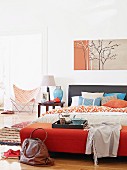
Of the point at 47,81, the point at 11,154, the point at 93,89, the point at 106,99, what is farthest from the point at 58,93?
the point at 11,154

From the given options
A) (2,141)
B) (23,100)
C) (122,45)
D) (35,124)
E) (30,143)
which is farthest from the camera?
(23,100)

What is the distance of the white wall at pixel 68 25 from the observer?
768 cm

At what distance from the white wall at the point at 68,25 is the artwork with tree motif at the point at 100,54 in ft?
0.37

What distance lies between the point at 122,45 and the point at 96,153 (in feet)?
12.5

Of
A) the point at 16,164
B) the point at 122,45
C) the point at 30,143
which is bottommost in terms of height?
the point at 16,164

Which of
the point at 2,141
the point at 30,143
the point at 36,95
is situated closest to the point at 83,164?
the point at 30,143

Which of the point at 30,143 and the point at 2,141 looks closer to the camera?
the point at 30,143

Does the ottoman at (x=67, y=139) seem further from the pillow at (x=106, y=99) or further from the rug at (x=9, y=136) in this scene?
the pillow at (x=106, y=99)

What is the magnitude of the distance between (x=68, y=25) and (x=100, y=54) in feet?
3.36

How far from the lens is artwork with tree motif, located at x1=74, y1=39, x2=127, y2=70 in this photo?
7.63m

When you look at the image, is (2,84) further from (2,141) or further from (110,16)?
(2,141)

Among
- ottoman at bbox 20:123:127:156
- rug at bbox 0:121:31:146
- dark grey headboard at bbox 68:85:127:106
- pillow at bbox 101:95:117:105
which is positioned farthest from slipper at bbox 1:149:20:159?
dark grey headboard at bbox 68:85:127:106

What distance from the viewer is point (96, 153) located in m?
4.36

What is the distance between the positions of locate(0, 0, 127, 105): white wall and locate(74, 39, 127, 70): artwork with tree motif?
0.11m
